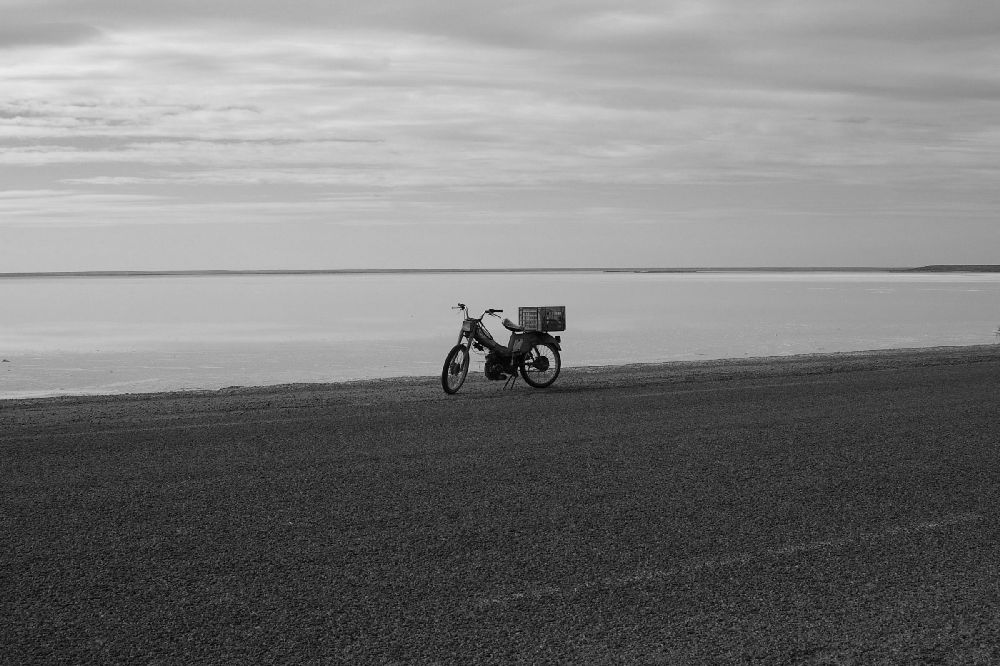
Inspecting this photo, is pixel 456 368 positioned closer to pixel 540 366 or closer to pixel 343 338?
pixel 540 366

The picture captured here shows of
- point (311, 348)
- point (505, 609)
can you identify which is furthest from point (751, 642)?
point (311, 348)

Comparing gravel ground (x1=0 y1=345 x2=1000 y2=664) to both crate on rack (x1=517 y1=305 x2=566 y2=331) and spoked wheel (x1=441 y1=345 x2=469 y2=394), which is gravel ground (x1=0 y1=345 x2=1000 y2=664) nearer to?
spoked wheel (x1=441 y1=345 x2=469 y2=394)

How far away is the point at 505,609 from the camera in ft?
18.2

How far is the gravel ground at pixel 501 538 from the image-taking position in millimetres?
5172

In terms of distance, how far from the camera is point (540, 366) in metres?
17.2

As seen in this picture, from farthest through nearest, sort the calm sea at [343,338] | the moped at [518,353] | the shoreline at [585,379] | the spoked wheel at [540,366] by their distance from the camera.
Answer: the calm sea at [343,338]
the shoreline at [585,379]
the spoked wheel at [540,366]
the moped at [518,353]

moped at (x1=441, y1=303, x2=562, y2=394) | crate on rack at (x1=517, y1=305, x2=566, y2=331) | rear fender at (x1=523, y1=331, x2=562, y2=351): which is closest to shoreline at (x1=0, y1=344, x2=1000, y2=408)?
moped at (x1=441, y1=303, x2=562, y2=394)

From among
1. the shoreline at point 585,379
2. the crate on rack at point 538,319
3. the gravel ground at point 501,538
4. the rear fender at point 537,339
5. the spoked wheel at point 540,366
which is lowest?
the gravel ground at point 501,538

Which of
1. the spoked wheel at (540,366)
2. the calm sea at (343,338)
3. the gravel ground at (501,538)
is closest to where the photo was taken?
the gravel ground at (501,538)

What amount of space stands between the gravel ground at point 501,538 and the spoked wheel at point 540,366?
13.6ft

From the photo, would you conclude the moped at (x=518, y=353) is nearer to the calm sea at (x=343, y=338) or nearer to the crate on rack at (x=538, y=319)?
the crate on rack at (x=538, y=319)

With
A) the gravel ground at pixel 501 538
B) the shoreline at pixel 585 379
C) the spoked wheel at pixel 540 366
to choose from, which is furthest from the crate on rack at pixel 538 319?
the gravel ground at pixel 501 538

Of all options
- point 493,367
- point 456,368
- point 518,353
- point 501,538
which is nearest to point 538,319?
point 518,353

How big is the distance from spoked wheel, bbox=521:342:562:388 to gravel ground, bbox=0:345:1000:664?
13.6 feet
